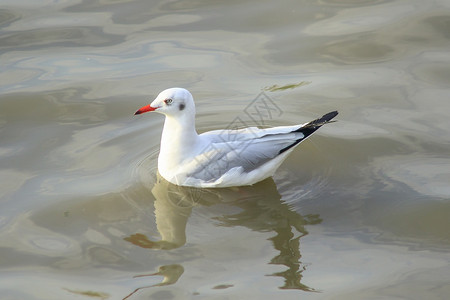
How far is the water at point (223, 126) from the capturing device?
5695 mm

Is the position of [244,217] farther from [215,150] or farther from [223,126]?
[223,126]

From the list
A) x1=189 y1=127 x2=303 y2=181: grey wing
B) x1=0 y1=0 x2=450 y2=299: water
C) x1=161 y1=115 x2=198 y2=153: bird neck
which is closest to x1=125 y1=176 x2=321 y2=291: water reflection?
x1=0 y1=0 x2=450 y2=299: water

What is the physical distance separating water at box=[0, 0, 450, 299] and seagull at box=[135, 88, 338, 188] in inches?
7.8

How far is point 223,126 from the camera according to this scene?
7887mm

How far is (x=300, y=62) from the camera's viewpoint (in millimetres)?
9219

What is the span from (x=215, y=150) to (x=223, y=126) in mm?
1143

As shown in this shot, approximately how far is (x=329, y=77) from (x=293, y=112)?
102cm

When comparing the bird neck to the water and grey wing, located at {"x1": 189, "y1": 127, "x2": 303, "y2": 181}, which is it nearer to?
grey wing, located at {"x1": 189, "y1": 127, "x2": 303, "y2": 181}

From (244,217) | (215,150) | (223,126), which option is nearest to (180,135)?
(215,150)

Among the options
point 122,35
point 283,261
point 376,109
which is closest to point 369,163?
point 376,109

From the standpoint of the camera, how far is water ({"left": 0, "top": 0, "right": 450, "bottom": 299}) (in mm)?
5695

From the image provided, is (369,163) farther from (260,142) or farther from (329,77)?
(329,77)

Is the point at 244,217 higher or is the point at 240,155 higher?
the point at 240,155

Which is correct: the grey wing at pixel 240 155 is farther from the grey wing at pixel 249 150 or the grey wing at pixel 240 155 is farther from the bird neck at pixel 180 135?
the bird neck at pixel 180 135
